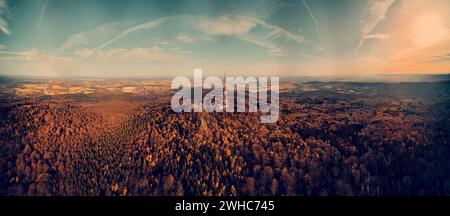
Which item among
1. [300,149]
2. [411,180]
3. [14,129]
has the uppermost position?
[14,129]

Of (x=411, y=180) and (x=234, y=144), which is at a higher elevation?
(x=234, y=144)

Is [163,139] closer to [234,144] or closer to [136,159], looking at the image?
[136,159]


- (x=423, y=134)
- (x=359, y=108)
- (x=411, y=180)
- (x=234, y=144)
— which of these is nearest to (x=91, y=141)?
(x=234, y=144)

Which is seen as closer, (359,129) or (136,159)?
(136,159)

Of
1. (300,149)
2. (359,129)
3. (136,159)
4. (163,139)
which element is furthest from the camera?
(359,129)

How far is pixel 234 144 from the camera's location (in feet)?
72.2

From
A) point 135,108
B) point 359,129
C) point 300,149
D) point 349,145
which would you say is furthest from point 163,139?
point 359,129

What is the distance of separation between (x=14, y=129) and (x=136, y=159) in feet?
44.8

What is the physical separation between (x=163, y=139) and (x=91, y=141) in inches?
263

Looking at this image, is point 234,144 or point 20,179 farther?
point 234,144

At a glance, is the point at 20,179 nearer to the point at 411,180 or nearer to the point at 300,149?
the point at 300,149

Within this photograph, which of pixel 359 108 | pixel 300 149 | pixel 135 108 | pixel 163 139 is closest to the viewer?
pixel 300 149

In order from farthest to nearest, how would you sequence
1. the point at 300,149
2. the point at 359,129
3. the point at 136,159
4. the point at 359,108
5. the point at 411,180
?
1. the point at 359,108
2. the point at 359,129
3. the point at 300,149
4. the point at 136,159
5. the point at 411,180

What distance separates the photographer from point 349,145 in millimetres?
21516
